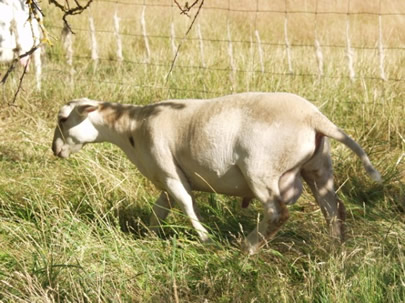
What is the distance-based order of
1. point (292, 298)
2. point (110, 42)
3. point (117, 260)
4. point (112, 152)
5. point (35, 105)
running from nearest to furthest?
point (292, 298) → point (117, 260) → point (112, 152) → point (35, 105) → point (110, 42)

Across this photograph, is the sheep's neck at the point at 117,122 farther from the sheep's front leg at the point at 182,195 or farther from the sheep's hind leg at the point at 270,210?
the sheep's hind leg at the point at 270,210

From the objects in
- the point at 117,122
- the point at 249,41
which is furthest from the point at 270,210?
the point at 249,41

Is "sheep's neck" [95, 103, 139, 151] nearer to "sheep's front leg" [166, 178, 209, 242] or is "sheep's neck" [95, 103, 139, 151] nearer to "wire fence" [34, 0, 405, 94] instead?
"sheep's front leg" [166, 178, 209, 242]

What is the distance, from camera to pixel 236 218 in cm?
594

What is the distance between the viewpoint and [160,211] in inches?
234

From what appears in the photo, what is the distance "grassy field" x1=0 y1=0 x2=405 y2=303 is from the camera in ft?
14.3

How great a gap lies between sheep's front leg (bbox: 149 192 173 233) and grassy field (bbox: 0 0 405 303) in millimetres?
90

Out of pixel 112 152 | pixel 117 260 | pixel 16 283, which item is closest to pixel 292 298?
pixel 117 260

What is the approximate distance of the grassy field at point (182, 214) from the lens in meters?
4.36

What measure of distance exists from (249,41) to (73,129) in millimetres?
4972

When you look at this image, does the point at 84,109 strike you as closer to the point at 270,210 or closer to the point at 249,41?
the point at 270,210

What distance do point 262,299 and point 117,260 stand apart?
1030 mm

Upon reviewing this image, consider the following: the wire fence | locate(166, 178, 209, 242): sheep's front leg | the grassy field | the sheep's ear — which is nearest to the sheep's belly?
locate(166, 178, 209, 242): sheep's front leg

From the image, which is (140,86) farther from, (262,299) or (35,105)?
(262,299)
